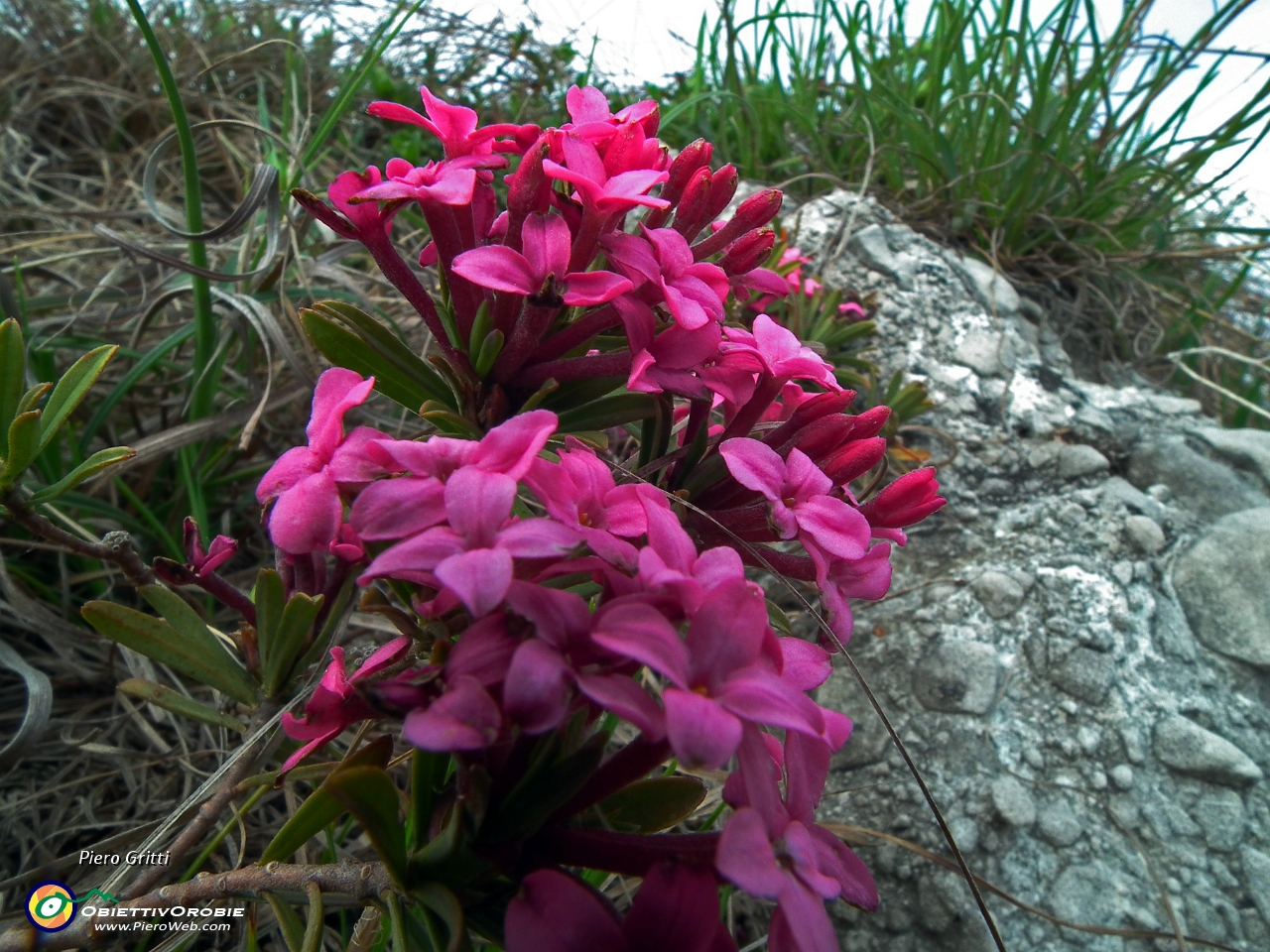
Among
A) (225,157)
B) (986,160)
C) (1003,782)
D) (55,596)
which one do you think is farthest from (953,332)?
(225,157)

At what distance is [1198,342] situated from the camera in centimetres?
320

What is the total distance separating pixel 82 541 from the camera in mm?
1017

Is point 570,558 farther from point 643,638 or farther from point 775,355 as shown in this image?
point 775,355

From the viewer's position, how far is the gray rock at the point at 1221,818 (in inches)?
55.8

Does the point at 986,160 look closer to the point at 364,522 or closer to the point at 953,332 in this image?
the point at 953,332

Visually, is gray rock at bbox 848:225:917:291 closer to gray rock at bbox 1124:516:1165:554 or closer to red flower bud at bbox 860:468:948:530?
gray rock at bbox 1124:516:1165:554

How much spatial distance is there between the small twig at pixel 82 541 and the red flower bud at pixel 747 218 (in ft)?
2.87

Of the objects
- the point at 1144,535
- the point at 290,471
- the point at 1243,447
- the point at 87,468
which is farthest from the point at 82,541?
the point at 1243,447

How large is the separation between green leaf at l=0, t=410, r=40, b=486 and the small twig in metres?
0.04

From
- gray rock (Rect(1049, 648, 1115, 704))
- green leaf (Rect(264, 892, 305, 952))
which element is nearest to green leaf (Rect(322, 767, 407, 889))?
green leaf (Rect(264, 892, 305, 952))

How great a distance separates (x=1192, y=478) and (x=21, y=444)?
2.47 metres

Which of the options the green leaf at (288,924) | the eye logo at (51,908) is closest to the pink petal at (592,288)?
the green leaf at (288,924)

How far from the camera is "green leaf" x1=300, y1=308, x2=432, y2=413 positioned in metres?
0.95

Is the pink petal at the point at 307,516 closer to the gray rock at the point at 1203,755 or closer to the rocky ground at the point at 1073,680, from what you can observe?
the rocky ground at the point at 1073,680
